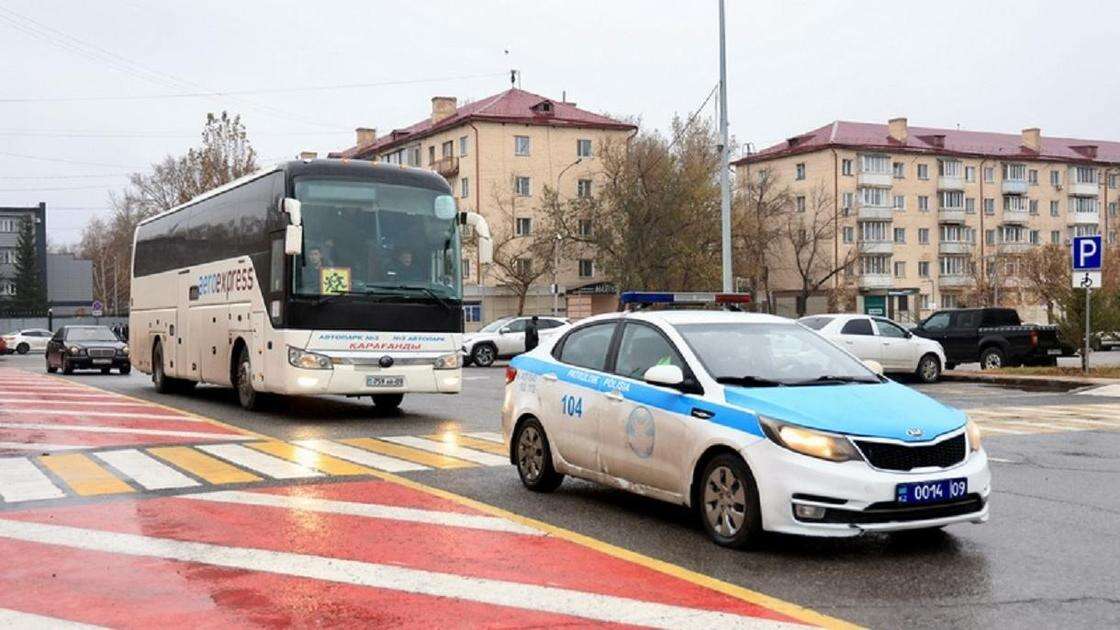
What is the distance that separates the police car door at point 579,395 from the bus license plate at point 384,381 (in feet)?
22.7

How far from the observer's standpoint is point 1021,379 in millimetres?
24016

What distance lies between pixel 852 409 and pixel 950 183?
280 feet

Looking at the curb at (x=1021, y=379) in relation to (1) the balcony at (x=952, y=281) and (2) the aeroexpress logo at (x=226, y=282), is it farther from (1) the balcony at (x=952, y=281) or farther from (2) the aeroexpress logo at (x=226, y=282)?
(1) the balcony at (x=952, y=281)

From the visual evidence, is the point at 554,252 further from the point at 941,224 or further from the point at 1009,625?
the point at 1009,625

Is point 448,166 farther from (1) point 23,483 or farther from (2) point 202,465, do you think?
(1) point 23,483

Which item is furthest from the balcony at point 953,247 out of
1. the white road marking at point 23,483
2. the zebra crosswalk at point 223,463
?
the white road marking at point 23,483

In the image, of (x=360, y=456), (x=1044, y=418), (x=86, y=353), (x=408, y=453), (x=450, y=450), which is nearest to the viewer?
(x=360, y=456)

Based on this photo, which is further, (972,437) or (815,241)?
(815,241)

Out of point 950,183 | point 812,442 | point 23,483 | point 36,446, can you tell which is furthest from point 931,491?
point 950,183

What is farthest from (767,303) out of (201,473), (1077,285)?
(201,473)

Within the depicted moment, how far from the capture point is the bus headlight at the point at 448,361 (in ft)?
52.0

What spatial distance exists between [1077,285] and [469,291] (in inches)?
1946

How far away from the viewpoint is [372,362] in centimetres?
1536

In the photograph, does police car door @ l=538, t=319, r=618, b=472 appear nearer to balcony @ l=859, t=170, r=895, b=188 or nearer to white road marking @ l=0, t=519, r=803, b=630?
white road marking @ l=0, t=519, r=803, b=630
